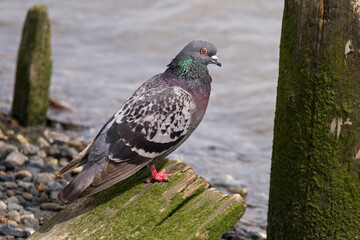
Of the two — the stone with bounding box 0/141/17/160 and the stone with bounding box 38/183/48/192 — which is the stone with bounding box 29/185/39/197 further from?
the stone with bounding box 0/141/17/160

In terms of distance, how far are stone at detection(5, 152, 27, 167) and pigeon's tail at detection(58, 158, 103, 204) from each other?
266cm

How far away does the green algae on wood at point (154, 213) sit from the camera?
12.8ft

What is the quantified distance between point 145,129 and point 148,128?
28 mm

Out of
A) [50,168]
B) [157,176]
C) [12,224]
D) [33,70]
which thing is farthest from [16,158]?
[157,176]

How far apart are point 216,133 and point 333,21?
246 inches

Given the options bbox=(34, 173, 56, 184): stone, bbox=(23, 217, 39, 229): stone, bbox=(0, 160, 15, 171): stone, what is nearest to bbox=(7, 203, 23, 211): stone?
bbox=(23, 217, 39, 229): stone

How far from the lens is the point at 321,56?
3879 mm

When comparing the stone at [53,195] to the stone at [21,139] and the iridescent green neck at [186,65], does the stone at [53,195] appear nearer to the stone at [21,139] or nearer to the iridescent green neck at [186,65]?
the stone at [21,139]

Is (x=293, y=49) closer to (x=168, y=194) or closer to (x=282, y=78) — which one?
(x=282, y=78)

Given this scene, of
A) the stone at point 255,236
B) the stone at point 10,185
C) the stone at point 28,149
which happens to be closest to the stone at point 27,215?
the stone at point 10,185

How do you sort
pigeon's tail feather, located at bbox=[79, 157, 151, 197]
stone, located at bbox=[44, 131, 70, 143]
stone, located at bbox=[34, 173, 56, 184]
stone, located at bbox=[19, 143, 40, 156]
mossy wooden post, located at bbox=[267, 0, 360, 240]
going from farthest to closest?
stone, located at bbox=[44, 131, 70, 143]
stone, located at bbox=[19, 143, 40, 156]
stone, located at bbox=[34, 173, 56, 184]
pigeon's tail feather, located at bbox=[79, 157, 151, 197]
mossy wooden post, located at bbox=[267, 0, 360, 240]

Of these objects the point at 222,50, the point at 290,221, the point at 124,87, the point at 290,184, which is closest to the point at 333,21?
the point at 290,184

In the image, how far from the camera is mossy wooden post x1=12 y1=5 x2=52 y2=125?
27.3 feet

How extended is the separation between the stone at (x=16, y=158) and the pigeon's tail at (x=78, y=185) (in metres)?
2.66
